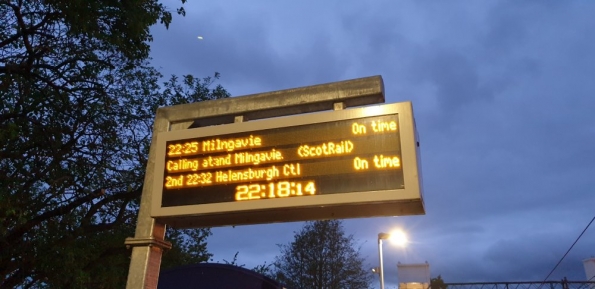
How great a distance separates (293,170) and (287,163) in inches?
5.1

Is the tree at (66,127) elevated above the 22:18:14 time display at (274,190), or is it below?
above

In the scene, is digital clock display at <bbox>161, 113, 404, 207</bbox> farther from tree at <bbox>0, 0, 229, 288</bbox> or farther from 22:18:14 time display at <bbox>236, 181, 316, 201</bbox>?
tree at <bbox>0, 0, 229, 288</bbox>

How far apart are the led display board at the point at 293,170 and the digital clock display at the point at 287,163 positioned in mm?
12

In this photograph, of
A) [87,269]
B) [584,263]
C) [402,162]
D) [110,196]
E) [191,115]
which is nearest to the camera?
[402,162]

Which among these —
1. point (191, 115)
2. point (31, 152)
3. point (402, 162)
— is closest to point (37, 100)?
point (31, 152)

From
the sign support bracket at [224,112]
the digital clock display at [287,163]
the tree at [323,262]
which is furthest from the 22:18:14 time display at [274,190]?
the tree at [323,262]

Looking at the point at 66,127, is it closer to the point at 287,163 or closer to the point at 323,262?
the point at 287,163

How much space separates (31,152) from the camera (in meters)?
10.7

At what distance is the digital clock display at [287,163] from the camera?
565 cm

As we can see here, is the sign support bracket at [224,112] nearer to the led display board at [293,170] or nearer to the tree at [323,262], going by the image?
the led display board at [293,170]

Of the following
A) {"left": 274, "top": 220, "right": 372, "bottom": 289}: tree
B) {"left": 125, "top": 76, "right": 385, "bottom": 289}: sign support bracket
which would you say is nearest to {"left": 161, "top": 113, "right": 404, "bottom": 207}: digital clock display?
{"left": 125, "top": 76, "right": 385, "bottom": 289}: sign support bracket

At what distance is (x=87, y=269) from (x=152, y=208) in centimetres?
919

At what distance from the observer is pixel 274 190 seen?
5.86 m

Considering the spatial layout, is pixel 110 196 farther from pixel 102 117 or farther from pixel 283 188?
pixel 283 188
